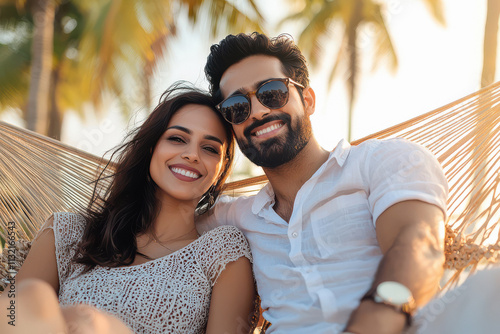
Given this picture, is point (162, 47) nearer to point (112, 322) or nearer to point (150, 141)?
point (150, 141)

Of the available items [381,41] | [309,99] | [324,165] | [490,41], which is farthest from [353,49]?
[324,165]

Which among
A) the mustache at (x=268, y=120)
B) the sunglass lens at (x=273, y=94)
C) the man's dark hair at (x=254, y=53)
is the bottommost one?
the mustache at (x=268, y=120)

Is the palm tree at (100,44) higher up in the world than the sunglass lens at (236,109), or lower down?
higher up

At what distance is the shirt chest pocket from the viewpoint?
1475mm

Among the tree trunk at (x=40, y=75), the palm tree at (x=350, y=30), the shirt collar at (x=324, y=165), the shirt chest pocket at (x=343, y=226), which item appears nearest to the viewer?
the shirt chest pocket at (x=343, y=226)

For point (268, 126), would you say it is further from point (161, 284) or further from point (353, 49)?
point (353, 49)

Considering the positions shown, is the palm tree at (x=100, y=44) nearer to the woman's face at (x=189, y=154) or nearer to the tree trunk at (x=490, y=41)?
the tree trunk at (x=490, y=41)

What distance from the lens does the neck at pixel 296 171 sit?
1742mm

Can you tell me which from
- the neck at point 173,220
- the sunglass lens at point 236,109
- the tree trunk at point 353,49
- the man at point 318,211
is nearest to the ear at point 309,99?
the man at point 318,211

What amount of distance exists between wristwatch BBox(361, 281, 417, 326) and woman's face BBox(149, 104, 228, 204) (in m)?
0.93

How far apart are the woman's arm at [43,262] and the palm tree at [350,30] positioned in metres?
10.0

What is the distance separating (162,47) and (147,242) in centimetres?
842

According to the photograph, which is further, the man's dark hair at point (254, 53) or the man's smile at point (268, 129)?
the man's dark hair at point (254, 53)

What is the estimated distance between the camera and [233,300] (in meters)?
1.69
